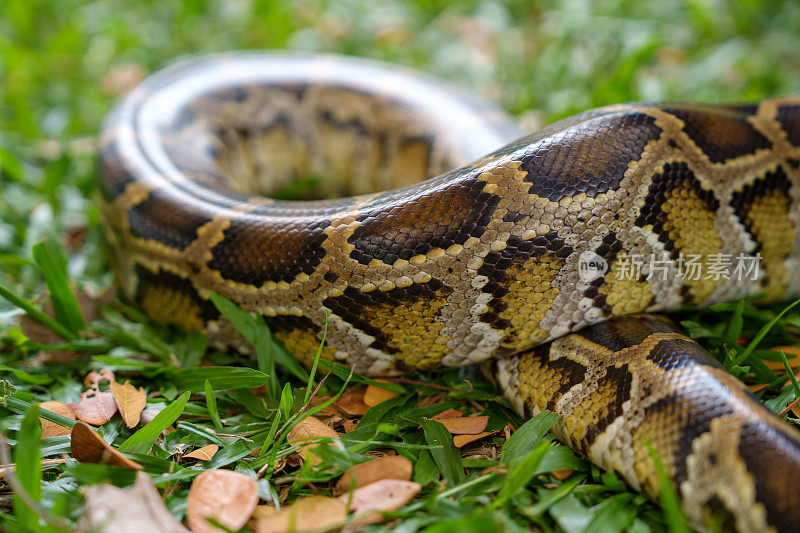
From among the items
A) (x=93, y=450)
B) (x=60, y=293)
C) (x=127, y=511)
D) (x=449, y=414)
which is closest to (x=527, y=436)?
(x=449, y=414)

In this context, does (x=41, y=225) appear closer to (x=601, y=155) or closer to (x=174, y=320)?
(x=174, y=320)

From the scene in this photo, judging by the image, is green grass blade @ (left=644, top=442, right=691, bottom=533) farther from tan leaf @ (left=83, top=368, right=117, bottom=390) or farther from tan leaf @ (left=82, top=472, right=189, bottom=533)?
tan leaf @ (left=83, top=368, right=117, bottom=390)

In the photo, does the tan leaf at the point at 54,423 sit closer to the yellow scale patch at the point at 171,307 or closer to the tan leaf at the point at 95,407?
the tan leaf at the point at 95,407

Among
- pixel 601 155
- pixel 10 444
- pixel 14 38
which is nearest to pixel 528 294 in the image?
pixel 601 155

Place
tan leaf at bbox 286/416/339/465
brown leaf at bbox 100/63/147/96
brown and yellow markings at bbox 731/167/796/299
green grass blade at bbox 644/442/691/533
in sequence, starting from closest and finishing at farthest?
green grass blade at bbox 644/442/691/533 → tan leaf at bbox 286/416/339/465 → brown and yellow markings at bbox 731/167/796/299 → brown leaf at bbox 100/63/147/96

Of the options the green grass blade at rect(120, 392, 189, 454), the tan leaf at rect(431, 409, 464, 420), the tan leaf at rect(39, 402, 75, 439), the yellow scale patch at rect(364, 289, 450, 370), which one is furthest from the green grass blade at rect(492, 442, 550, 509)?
the tan leaf at rect(39, 402, 75, 439)

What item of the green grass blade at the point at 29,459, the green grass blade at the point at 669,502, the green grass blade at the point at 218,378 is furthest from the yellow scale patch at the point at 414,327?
the green grass blade at the point at 29,459
